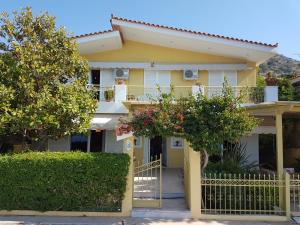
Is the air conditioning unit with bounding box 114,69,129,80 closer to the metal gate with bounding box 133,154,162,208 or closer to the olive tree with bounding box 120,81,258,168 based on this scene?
the metal gate with bounding box 133,154,162,208

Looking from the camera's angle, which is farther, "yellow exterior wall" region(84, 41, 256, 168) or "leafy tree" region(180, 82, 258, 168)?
"yellow exterior wall" region(84, 41, 256, 168)

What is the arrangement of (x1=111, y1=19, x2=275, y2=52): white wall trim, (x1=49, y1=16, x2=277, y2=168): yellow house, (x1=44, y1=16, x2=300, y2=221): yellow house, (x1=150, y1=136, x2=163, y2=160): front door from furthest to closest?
(x1=150, y1=136, x2=163, y2=160): front door, (x1=49, y1=16, x2=277, y2=168): yellow house, (x1=111, y1=19, x2=275, y2=52): white wall trim, (x1=44, y1=16, x2=300, y2=221): yellow house

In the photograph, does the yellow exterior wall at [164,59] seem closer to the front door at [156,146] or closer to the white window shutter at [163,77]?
the white window shutter at [163,77]

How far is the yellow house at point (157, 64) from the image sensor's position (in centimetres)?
2555

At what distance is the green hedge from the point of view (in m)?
15.1

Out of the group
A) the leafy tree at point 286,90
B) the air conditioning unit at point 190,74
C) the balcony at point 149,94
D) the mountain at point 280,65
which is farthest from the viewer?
the mountain at point 280,65

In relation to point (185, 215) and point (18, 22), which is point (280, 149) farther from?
point (18, 22)

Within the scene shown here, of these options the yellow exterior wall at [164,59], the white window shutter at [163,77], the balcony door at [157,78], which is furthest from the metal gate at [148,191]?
the yellow exterior wall at [164,59]

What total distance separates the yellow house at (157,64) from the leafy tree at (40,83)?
22.3 feet

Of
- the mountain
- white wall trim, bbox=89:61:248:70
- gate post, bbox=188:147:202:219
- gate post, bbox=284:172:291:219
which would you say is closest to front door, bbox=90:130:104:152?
white wall trim, bbox=89:61:248:70

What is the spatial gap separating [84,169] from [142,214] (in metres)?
3.23

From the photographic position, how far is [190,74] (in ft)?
89.8

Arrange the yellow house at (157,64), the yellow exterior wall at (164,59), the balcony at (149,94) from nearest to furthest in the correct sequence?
the balcony at (149,94) < the yellow house at (157,64) < the yellow exterior wall at (164,59)

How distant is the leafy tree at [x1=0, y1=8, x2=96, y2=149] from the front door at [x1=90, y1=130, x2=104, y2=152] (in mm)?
7710
